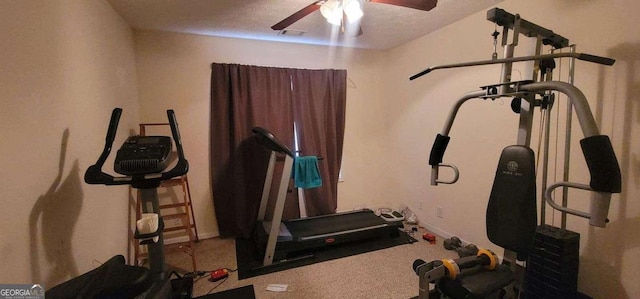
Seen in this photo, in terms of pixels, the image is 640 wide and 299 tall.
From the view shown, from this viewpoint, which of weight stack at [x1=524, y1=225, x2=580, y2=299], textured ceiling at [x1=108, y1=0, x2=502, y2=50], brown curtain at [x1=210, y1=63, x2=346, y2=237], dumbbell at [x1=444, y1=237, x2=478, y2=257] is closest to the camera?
weight stack at [x1=524, y1=225, x2=580, y2=299]

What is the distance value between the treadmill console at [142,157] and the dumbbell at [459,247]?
2556 mm

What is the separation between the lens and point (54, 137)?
134cm

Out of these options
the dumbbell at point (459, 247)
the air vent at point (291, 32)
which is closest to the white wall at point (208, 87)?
the air vent at point (291, 32)

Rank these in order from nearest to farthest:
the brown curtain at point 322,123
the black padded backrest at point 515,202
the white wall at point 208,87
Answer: the black padded backrest at point 515,202
the white wall at point 208,87
the brown curtain at point 322,123

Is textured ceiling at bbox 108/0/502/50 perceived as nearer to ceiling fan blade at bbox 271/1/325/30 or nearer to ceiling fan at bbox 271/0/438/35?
ceiling fan blade at bbox 271/1/325/30

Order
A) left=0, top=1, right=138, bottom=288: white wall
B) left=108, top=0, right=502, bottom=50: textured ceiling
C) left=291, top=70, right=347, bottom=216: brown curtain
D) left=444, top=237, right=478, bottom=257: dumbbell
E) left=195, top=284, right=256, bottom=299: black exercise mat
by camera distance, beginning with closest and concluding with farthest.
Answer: left=0, top=1, right=138, bottom=288: white wall
left=195, top=284, right=256, bottom=299: black exercise mat
left=108, top=0, right=502, bottom=50: textured ceiling
left=444, top=237, right=478, bottom=257: dumbbell
left=291, top=70, right=347, bottom=216: brown curtain

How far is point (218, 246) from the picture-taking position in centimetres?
289

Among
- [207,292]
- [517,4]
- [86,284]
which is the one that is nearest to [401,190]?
[517,4]

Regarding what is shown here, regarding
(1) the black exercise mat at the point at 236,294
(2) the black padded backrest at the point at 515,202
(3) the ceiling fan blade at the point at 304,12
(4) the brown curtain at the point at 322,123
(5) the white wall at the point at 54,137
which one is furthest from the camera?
(4) the brown curtain at the point at 322,123

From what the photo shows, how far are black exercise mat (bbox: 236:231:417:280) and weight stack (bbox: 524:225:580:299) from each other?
Result: 1.27 m

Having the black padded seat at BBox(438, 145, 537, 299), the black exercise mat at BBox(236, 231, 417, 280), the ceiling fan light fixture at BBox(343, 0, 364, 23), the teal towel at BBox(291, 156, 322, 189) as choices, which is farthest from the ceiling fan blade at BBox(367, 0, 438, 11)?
the black exercise mat at BBox(236, 231, 417, 280)

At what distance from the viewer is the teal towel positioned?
8.77 feet

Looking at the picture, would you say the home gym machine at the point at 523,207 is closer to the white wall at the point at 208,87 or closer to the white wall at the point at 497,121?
the white wall at the point at 497,121

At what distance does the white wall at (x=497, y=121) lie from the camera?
1642 mm
